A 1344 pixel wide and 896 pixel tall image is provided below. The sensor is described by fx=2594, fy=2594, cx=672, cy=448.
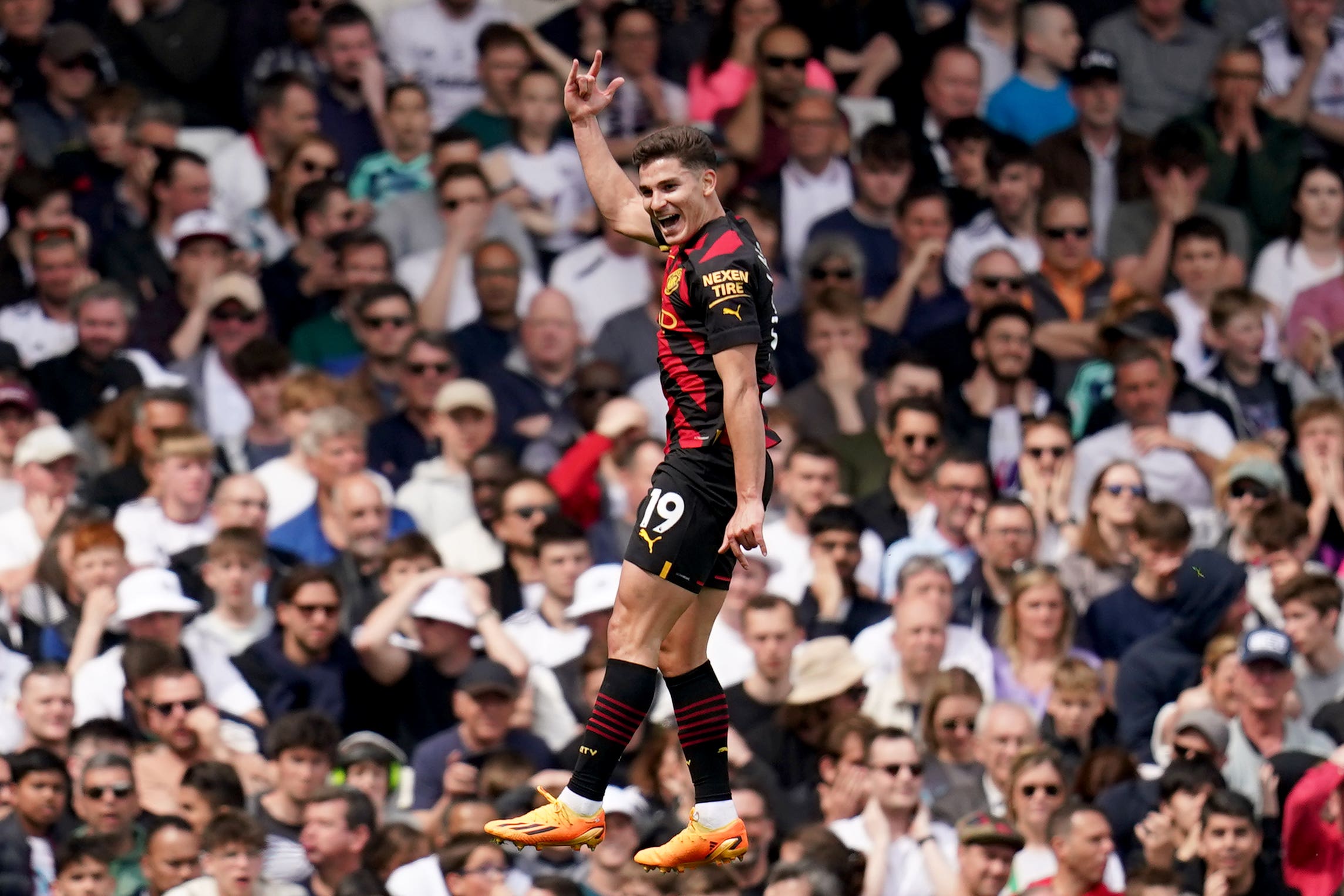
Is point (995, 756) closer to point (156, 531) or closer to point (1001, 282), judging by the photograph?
point (1001, 282)

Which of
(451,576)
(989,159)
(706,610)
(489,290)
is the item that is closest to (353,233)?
(489,290)

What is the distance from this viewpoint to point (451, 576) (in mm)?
13023

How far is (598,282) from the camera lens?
607 inches

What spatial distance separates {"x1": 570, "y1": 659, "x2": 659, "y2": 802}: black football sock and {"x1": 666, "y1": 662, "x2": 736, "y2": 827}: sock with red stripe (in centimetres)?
15

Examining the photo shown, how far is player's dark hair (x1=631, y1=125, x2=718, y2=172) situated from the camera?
867cm

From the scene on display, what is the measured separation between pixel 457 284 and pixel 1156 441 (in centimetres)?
416

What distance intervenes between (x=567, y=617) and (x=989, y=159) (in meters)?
4.90

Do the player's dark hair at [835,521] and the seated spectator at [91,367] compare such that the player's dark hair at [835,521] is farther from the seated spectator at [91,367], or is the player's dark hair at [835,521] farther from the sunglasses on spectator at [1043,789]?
the seated spectator at [91,367]

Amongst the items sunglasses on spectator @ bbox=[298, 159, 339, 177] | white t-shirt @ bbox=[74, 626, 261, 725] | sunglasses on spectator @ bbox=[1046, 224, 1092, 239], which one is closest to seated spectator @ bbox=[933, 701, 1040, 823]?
white t-shirt @ bbox=[74, 626, 261, 725]

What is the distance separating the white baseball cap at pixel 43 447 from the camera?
44.4 ft

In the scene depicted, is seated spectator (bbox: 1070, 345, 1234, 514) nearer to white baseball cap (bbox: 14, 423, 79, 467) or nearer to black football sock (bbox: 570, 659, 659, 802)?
white baseball cap (bbox: 14, 423, 79, 467)

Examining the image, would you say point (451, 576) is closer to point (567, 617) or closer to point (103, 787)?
point (567, 617)

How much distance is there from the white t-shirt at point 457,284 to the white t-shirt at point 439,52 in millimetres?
1350

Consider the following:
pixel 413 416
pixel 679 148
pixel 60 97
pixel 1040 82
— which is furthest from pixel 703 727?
pixel 1040 82
